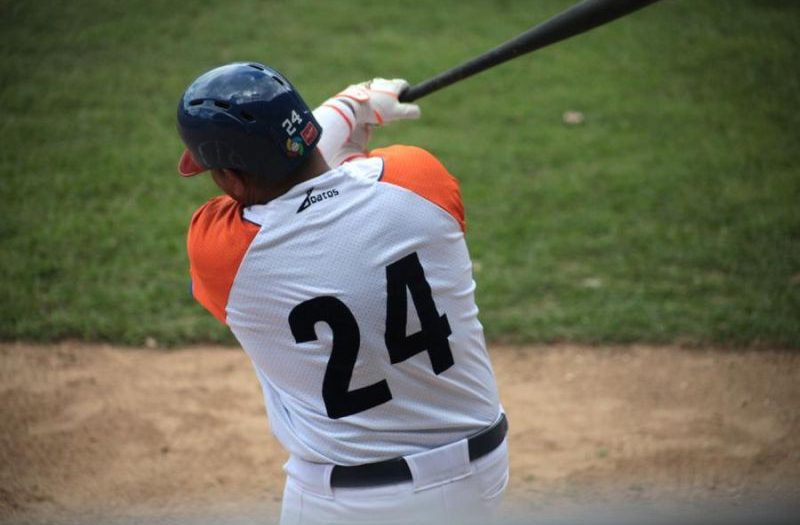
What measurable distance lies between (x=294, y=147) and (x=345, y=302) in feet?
1.40

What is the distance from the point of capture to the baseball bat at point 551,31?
87.3 inches

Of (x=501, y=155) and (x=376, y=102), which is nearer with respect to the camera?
(x=376, y=102)

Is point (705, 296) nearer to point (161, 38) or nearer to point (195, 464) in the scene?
point (195, 464)

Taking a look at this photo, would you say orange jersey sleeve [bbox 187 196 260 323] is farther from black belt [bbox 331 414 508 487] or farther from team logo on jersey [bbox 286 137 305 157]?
black belt [bbox 331 414 508 487]

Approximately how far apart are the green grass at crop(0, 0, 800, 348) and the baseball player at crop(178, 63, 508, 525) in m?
3.29

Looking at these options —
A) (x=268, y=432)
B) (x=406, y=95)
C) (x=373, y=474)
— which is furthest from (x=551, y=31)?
(x=268, y=432)

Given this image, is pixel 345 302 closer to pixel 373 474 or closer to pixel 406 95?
pixel 373 474

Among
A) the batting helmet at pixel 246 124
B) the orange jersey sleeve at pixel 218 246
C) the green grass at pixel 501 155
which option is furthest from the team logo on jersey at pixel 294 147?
the green grass at pixel 501 155

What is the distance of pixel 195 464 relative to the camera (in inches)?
186

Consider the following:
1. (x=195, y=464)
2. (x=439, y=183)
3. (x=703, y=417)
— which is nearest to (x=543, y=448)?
(x=703, y=417)

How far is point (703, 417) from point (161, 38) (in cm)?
787

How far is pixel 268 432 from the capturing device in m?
5.00

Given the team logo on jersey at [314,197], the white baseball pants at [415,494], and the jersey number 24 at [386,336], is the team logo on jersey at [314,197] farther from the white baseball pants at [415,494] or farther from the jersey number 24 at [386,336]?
the white baseball pants at [415,494]

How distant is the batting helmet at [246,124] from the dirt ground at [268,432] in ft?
7.69
